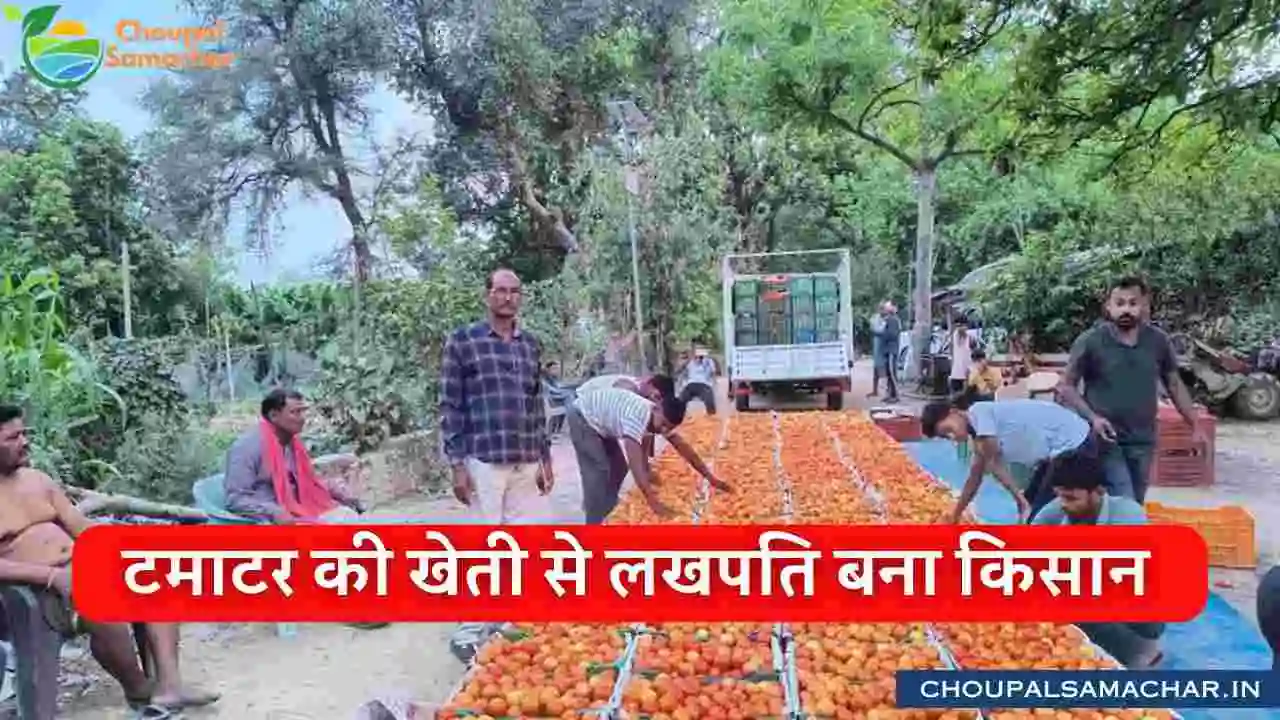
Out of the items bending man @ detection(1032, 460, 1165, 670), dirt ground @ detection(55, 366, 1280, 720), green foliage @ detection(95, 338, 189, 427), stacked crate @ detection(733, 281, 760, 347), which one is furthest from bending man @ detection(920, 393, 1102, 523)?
stacked crate @ detection(733, 281, 760, 347)

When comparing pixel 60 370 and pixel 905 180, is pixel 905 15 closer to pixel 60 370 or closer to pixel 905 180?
pixel 60 370

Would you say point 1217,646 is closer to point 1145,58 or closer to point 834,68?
point 1145,58

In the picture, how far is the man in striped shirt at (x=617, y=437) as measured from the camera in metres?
4.66

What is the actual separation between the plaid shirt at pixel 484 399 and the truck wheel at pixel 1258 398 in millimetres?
9517

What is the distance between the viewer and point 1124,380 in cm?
440

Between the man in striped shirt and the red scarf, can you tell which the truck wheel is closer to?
the man in striped shirt

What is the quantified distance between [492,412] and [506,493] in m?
0.34

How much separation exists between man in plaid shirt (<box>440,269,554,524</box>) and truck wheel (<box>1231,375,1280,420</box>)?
31.1ft

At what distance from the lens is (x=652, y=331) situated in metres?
11.9

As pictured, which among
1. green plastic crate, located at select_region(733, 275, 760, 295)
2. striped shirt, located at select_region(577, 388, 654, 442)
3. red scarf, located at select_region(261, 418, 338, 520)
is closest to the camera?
red scarf, located at select_region(261, 418, 338, 520)

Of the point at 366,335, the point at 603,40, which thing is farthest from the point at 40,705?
the point at 603,40

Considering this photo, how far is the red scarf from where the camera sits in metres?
4.55

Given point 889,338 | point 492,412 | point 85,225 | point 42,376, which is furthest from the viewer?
point 889,338

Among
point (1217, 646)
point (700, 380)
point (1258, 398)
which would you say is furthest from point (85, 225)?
point (1258, 398)
